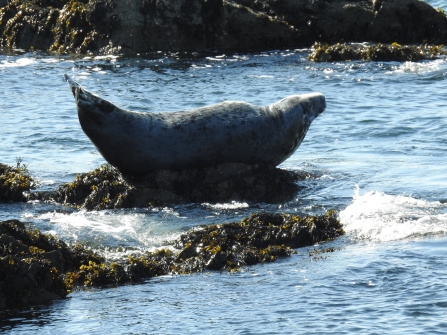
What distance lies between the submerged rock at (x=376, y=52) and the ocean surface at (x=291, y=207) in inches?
14.2

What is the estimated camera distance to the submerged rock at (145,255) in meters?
5.86

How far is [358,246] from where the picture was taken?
7031 mm

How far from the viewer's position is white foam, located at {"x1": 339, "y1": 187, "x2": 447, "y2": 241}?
726cm

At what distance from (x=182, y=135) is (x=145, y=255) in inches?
95.8

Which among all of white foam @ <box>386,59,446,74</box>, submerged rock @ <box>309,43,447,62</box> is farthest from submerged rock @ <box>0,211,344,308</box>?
submerged rock @ <box>309,43,447,62</box>

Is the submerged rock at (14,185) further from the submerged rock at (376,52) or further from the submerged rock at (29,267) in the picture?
the submerged rock at (376,52)

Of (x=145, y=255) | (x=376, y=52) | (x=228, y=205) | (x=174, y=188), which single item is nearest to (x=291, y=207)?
(x=228, y=205)

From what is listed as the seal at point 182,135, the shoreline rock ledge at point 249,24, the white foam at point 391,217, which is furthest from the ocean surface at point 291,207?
the shoreline rock ledge at point 249,24

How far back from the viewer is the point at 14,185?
29.9 feet

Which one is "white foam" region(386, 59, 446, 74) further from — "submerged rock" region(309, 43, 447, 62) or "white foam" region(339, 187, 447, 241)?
"white foam" region(339, 187, 447, 241)

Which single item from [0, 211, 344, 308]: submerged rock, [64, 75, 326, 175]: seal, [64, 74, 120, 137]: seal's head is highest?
[64, 74, 120, 137]: seal's head

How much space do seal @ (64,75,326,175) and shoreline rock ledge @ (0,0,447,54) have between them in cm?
914

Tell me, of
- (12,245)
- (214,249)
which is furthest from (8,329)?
(214,249)

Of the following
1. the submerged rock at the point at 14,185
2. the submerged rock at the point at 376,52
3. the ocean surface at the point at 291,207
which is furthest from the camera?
the submerged rock at the point at 376,52
